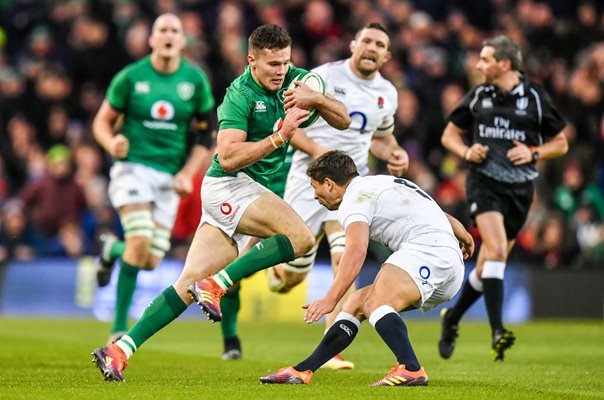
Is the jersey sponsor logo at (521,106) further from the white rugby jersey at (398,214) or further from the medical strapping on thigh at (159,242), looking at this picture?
the medical strapping on thigh at (159,242)

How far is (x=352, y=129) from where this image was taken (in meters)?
10.9

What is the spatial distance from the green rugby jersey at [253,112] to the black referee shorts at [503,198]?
3134 mm

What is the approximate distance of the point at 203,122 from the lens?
12383 mm

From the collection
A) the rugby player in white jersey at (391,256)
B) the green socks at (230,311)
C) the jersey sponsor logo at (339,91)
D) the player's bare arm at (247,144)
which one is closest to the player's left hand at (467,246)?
the rugby player in white jersey at (391,256)

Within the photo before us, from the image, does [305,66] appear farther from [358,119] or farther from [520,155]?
[358,119]

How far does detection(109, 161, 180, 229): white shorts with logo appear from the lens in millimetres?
11945

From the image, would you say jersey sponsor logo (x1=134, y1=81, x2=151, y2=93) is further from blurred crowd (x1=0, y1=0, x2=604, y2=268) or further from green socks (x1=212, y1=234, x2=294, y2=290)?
blurred crowd (x1=0, y1=0, x2=604, y2=268)

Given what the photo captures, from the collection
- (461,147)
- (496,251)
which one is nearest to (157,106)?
(461,147)

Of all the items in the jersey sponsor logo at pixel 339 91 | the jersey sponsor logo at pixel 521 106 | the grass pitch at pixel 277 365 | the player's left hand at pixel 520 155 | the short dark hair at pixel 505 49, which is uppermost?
the short dark hair at pixel 505 49

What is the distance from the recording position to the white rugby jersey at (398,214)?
8.17 m

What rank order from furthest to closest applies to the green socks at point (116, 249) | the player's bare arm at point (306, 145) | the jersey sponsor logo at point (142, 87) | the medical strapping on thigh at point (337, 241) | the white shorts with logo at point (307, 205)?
the green socks at point (116, 249), the jersey sponsor logo at point (142, 87), the white shorts with logo at point (307, 205), the medical strapping on thigh at point (337, 241), the player's bare arm at point (306, 145)

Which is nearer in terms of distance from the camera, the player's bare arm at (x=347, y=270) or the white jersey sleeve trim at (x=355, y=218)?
the player's bare arm at (x=347, y=270)

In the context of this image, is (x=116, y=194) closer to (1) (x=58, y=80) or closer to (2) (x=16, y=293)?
(2) (x=16, y=293)

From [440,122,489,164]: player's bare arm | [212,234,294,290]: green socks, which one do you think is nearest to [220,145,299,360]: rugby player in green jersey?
[440,122,489,164]: player's bare arm
